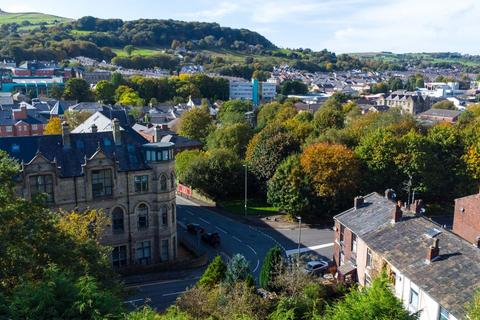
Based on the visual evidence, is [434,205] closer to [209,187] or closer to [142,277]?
[209,187]

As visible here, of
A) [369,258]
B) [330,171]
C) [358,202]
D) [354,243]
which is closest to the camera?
[369,258]

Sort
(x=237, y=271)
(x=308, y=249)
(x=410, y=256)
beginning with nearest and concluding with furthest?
(x=410, y=256) → (x=237, y=271) → (x=308, y=249)

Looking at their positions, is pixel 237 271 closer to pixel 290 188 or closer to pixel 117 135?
pixel 117 135

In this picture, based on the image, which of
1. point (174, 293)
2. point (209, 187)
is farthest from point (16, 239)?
point (209, 187)

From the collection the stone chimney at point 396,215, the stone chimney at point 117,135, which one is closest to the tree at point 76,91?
the stone chimney at point 117,135

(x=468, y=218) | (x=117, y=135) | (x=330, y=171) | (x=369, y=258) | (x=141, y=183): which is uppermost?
(x=117, y=135)

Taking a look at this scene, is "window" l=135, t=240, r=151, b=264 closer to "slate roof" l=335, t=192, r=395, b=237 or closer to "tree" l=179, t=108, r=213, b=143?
"slate roof" l=335, t=192, r=395, b=237

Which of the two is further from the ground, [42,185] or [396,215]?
[42,185]

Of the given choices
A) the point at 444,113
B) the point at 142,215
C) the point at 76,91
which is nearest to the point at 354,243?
the point at 142,215
